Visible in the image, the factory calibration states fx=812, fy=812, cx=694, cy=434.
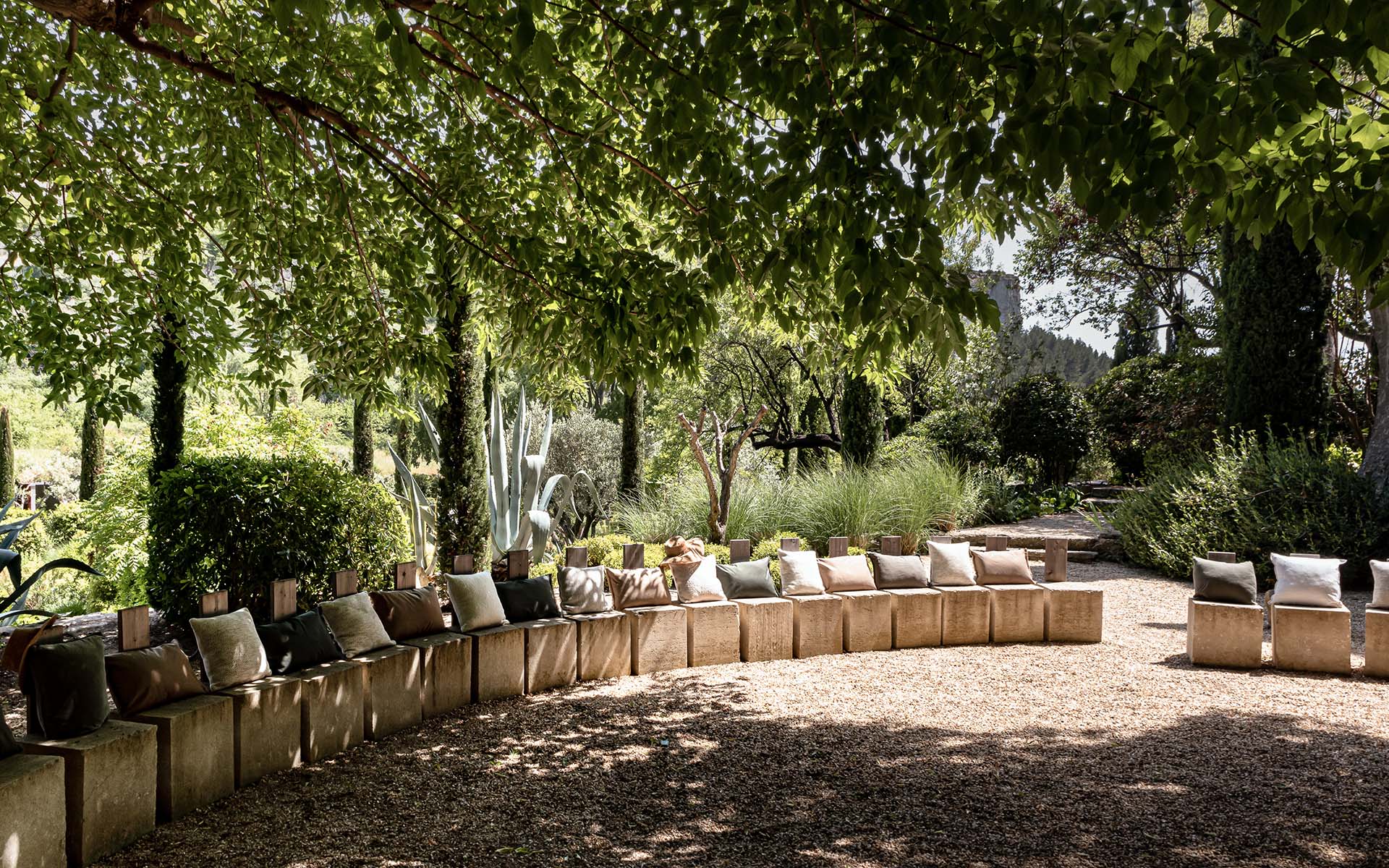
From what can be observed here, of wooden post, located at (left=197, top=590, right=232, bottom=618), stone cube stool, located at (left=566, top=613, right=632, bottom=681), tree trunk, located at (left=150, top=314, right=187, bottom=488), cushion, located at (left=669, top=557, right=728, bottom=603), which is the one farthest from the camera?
tree trunk, located at (left=150, top=314, right=187, bottom=488)

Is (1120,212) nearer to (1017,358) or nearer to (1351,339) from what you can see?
(1351,339)

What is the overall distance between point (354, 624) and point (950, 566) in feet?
13.5

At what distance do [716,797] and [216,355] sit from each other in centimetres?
555

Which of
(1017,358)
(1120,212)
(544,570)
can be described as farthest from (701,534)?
(1017,358)

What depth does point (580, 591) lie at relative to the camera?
5.09 m

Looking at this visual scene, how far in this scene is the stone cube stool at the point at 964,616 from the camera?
5.88 metres

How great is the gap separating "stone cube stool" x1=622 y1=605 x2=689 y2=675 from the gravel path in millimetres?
152

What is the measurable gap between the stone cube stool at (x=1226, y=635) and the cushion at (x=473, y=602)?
14.5 ft

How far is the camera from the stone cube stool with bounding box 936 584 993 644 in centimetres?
588

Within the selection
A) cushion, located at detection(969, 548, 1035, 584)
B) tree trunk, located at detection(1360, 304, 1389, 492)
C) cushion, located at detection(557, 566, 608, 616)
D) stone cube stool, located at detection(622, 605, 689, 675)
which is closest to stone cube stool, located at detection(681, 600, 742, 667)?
stone cube stool, located at detection(622, 605, 689, 675)

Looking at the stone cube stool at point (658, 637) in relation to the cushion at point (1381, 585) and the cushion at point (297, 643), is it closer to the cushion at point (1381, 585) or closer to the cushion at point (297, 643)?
the cushion at point (297, 643)

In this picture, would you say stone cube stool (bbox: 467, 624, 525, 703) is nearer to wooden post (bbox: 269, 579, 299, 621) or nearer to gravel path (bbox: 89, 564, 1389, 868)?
gravel path (bbox: 89, 564, 1389, 868)

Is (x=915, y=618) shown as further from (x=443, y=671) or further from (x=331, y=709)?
(x=331, y=709)

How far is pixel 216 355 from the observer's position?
6559 millimetres
